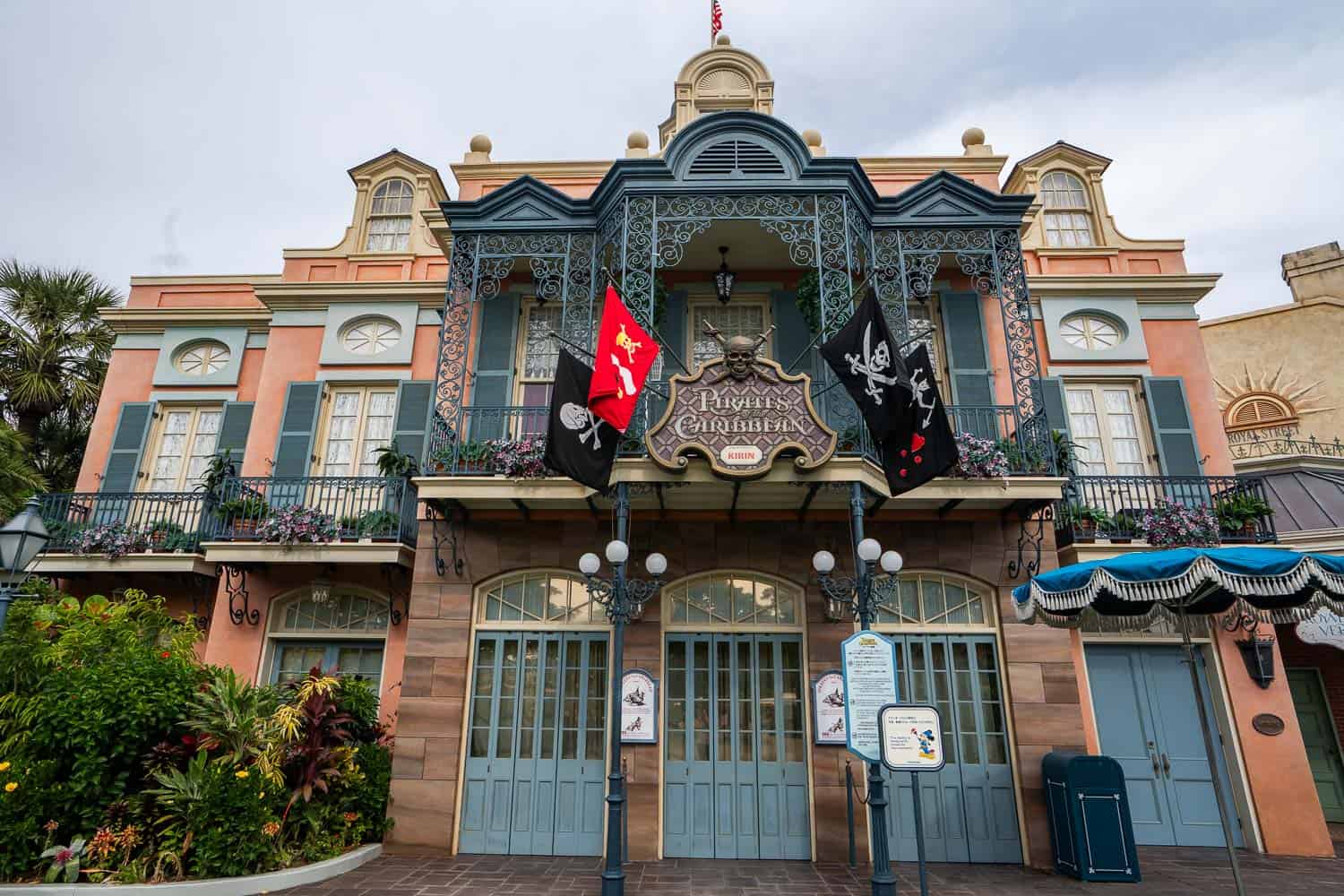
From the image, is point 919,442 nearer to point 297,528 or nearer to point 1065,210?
point 1065,210

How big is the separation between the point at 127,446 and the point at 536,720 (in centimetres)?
848

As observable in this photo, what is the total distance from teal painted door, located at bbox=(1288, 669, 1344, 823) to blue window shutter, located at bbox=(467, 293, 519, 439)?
43.7 ft

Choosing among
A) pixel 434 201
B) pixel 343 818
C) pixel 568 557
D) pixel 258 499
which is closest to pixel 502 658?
pixel 568 557

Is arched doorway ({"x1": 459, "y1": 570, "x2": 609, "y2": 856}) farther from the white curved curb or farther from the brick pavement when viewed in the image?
the white curved curb

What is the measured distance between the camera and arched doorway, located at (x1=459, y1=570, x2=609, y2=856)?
8.27 m

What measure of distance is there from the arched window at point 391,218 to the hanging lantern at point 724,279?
5.86m

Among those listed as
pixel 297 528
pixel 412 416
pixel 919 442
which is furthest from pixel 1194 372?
pixel 297 528

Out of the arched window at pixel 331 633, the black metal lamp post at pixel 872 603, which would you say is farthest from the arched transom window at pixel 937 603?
the arched window at pixel 331 633

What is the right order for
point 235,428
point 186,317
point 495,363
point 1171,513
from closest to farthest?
point 1171,513 → point 495,363 → point 235,428 → point 186,317

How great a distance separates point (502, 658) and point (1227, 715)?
30.9 ft

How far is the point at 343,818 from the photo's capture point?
7773 mm

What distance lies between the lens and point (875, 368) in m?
7.35

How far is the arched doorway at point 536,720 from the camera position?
8.27 metres

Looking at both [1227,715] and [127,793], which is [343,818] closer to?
[127,793]
